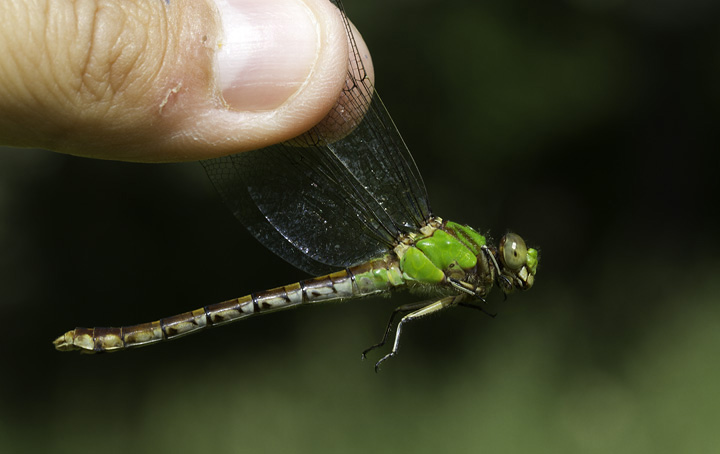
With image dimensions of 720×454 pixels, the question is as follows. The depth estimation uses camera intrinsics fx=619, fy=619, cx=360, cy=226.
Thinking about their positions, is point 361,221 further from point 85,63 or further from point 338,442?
point 338,442

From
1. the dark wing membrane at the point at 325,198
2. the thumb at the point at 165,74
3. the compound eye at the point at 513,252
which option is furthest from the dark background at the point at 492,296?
the thumb at the point at 165,74

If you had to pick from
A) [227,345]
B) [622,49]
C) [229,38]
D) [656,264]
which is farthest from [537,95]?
[229,38]

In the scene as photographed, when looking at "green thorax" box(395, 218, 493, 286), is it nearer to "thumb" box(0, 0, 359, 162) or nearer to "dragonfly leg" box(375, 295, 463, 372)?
"dragonfly leg" box(375, 295, 463, 372)

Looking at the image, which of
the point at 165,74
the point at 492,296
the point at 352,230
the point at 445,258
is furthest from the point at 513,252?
the point at 492,296

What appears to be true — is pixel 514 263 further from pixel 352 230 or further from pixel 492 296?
pixel 492 296

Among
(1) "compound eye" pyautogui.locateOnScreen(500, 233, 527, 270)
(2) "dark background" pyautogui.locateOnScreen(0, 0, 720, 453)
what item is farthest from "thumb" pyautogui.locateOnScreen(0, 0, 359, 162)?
(2) "dark background" pyautogui.locateOnScreen(0, 0, 720, 453)

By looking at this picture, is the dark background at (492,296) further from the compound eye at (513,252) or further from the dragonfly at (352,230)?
the compound eye at (513,252)
